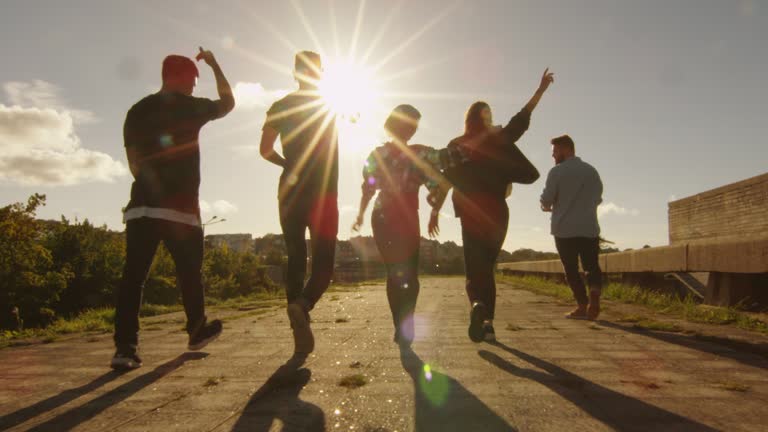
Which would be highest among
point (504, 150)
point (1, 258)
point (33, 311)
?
point (504, 150)

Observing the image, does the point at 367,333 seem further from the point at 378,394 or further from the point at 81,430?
the point at 81,430

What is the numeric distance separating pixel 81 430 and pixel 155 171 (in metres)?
1.88

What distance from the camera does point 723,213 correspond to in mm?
14227

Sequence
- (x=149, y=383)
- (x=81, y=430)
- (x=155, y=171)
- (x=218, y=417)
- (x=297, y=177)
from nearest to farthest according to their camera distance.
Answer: (x=81, y=430) → (x=218, y=417) → (x=149, y=383) → (x=155, y=171) → (x=297, y=177)

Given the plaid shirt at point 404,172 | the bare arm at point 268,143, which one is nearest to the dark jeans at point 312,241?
the bare arm at point 268,143

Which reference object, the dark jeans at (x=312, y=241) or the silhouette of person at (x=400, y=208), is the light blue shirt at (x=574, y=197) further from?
the dark jeans at (x=312, y=241)

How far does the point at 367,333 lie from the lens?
15.8 ft

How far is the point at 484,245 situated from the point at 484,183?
513mm

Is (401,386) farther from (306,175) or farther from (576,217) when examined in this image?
(576,217)

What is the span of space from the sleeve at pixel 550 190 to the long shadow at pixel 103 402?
4.17 metres

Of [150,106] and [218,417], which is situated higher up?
[150,106]

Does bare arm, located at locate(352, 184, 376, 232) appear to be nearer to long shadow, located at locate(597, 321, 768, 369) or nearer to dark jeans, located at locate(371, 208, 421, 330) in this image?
dark jeans, located at locate(371, 208, 421, 330)

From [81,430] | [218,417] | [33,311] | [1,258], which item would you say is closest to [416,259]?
[218,417]

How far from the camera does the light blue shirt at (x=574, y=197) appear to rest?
19.5ft
